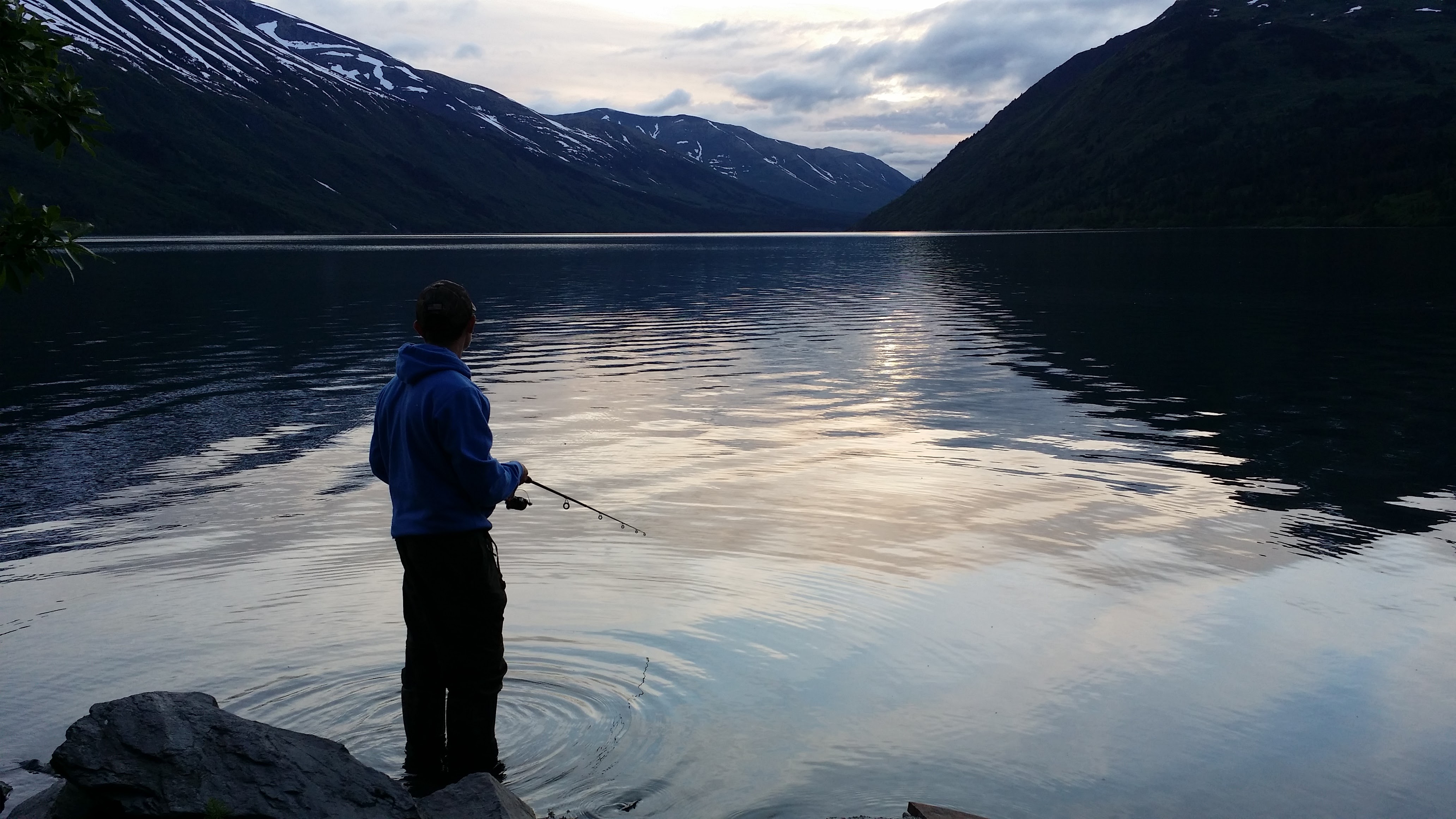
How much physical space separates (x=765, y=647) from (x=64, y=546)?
834 cm

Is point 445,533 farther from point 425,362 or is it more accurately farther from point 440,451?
point 425,362

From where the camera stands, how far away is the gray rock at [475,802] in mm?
5988

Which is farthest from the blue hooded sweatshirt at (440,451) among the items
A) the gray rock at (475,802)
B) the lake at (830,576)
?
the lake at (830,576)

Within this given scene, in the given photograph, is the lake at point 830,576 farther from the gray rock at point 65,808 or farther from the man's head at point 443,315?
the man's head at point 443,315

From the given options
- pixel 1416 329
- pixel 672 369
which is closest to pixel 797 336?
pixel 672 369

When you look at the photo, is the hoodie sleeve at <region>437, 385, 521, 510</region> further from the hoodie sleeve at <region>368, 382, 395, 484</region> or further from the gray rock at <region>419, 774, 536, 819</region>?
the gray rock at <region>419, 774, 536, 819</region>

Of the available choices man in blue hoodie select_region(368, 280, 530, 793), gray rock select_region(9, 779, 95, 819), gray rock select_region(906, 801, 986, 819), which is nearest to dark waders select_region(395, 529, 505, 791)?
man in blue hoodie select_region(368, 280, 530, 793)

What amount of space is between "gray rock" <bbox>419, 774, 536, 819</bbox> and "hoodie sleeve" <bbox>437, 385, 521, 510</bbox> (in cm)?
157

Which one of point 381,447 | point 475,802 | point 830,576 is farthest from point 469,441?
point 830,576

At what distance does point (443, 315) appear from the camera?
653 cm

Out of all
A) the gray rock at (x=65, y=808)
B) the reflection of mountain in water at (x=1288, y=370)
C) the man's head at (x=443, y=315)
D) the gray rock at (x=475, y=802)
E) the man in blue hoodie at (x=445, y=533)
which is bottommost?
the reflection of mountain in water at (x=1288, y=370)

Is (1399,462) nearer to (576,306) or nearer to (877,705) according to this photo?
(877,705)

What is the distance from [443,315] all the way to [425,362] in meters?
0.29

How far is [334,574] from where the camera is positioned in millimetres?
11633
